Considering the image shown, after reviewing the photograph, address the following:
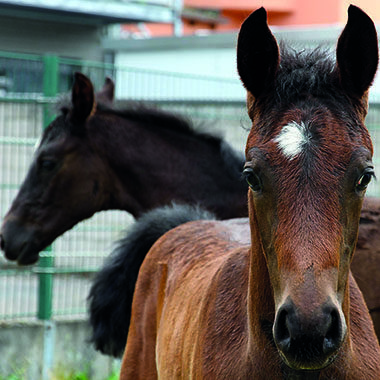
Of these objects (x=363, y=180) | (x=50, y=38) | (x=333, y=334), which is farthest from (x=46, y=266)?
(x=50, y=38)

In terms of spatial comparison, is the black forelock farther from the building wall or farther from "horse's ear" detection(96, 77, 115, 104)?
the building wall

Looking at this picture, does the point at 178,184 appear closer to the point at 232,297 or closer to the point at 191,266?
the point at 191,266

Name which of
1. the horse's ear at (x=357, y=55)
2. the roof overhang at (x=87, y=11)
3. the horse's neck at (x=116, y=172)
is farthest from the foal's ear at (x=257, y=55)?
the roof overhang at (x=87, y=11)

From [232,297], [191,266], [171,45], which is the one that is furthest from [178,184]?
[171,45]

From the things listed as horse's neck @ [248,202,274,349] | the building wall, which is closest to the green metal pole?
horse's neck @ [248,202,274,349]

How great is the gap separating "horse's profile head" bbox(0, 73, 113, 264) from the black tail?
1102 millimetres

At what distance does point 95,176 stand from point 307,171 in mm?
3405

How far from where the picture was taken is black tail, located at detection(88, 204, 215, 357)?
180 inches

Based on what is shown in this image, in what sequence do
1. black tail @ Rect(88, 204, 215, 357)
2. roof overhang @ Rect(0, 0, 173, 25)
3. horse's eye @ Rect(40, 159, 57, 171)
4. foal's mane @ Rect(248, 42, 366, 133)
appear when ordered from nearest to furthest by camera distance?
foal's mane @ Rect(248, 42, 366, 133) < black tail @ Rect(88, 204, 215, 357) < horse's eye @ Rect(40, 159, 57, 171) < roof overhang @ Rect(0, 0, 173, 25)

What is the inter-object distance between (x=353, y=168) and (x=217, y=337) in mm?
900

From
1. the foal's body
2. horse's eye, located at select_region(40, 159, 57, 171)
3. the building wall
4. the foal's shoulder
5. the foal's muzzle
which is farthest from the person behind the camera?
the building wall

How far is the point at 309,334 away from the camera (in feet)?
7.07

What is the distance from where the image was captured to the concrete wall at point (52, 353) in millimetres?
6598

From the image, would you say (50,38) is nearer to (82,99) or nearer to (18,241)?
(82,99)
